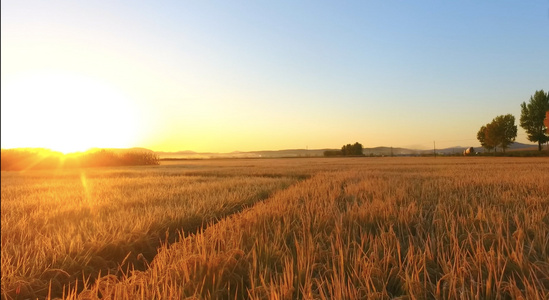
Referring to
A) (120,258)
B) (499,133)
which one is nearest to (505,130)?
(499,133)

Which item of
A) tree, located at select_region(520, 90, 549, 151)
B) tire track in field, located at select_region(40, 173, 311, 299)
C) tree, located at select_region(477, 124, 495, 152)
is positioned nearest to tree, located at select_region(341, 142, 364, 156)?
tree, located at select_region(477, 124, 495, 152)

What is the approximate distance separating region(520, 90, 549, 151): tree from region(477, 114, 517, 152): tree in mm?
2026

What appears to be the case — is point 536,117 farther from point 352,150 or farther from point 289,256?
point 352,150

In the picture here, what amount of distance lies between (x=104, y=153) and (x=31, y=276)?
106ft

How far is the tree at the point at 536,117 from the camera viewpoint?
16.6 ft

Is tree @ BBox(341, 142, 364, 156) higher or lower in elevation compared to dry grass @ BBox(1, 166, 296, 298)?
higher

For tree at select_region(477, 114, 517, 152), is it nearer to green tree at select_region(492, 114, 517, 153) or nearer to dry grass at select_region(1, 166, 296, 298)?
green tree at select_region(492, 114, 517, 153)

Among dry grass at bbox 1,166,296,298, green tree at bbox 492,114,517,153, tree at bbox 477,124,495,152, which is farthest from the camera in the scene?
tree at bbox 477,124,495,152

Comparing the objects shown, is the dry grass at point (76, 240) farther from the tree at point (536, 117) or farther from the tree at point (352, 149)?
the tree at point (352, 149)

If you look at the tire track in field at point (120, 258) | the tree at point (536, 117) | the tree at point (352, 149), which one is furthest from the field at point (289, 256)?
the tree at point (352, 149)

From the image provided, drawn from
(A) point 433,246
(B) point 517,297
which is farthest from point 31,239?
(B) point 517,297

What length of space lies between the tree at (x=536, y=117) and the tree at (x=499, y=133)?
2026 millimetres

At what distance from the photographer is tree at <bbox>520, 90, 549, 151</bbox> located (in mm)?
5047

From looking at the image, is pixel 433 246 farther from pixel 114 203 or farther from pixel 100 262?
pixel 114 203
